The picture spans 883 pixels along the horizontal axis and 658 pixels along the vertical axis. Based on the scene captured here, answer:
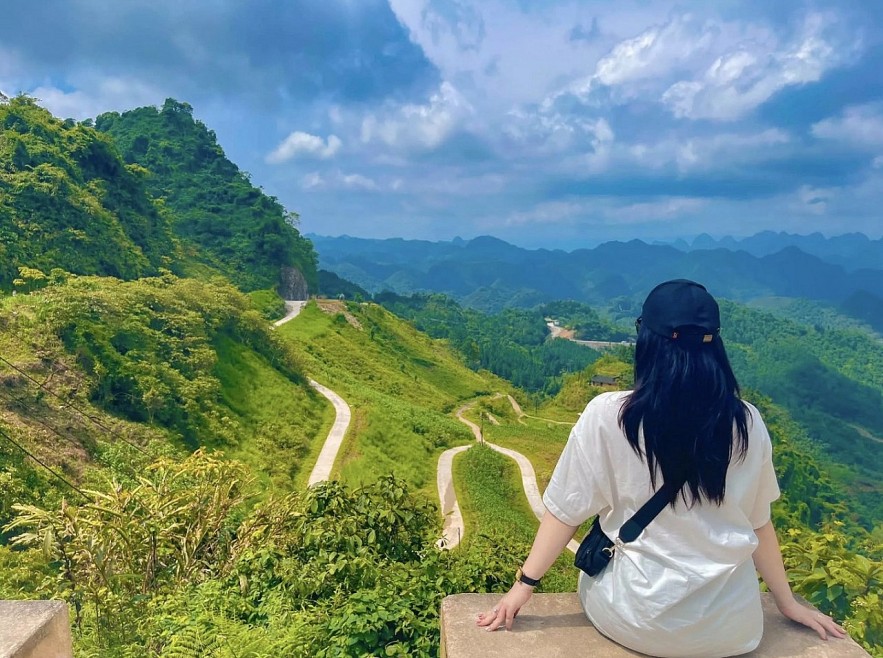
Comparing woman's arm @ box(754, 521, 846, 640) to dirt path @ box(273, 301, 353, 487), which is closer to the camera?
woman's arm @ box(754, 521, 846, 640)

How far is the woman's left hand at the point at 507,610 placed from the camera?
2719 millimetres

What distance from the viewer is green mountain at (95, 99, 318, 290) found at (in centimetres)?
5650

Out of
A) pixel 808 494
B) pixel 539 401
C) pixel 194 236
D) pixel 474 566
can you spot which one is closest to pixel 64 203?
pixel 194 236

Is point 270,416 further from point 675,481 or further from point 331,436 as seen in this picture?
point 675,481

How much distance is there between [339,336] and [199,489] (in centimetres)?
4046

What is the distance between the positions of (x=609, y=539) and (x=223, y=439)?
74.3 ft

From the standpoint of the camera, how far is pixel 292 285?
193ft

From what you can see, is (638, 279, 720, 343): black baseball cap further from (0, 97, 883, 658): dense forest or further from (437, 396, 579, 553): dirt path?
(437, 396, 579, 553): dirt path

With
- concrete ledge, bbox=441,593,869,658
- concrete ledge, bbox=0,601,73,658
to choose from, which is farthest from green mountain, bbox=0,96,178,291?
concrete ledge, bbox=441,593,869,658

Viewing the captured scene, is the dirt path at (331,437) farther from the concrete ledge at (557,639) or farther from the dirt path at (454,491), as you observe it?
the concrete ledge at (557,639)

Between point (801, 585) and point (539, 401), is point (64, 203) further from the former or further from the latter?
point (539, 401)

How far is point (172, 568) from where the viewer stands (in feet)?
20.4

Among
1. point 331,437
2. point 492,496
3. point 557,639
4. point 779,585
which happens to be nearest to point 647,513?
point 557,639

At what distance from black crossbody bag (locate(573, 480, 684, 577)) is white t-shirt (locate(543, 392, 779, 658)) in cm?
3
